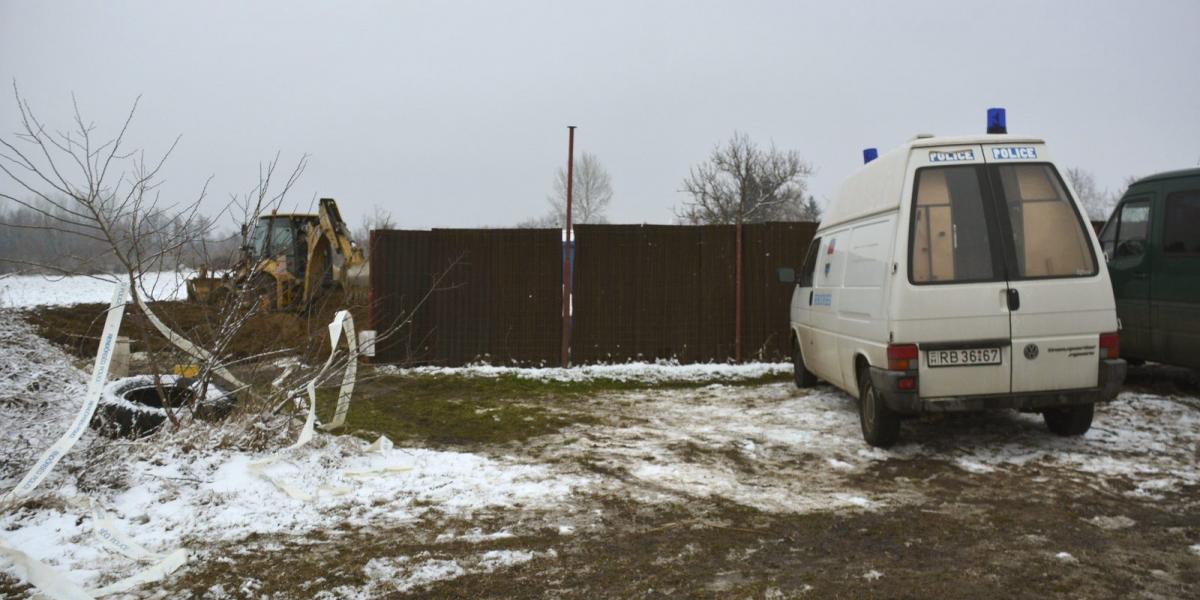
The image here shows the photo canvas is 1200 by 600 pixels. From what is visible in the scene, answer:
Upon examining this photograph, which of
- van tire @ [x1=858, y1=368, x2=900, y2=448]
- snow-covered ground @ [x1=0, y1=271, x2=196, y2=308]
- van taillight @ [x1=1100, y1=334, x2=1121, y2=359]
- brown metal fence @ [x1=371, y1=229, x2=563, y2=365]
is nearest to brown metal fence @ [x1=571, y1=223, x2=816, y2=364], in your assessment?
brown metal fence @ [x1=371, y1=229, x2=563, y2=365]

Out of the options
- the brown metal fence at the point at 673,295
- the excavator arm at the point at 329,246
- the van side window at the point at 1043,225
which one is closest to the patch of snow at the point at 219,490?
the van side window at the point at 1043,225

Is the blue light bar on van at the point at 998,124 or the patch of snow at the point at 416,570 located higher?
the blue light bar on van at the point at 998,124

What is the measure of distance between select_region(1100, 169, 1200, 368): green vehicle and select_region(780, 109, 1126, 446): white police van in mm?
2283

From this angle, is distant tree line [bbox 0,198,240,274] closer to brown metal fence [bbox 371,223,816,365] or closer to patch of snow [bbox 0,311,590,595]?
patch of snow [bbox 0,311,590,595]

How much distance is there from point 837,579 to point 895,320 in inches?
96.3

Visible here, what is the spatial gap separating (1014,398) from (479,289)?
7429 mm

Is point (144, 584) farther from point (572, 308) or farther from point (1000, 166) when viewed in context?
point (572, 308)

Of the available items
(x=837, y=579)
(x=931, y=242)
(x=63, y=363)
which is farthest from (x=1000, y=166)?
(x=63, y=363)

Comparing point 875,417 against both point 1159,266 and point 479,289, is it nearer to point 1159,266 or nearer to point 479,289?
point 1159,266

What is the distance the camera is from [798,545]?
4.04m

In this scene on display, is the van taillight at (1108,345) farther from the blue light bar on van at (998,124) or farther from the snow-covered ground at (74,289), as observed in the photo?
the snow-covered ground at (74,289)

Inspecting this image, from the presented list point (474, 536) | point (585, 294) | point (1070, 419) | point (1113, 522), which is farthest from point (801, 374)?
point (474, 536)

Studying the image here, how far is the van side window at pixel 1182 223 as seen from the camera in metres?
6.93

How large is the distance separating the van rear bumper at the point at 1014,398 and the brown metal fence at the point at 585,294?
5688 millimetres
